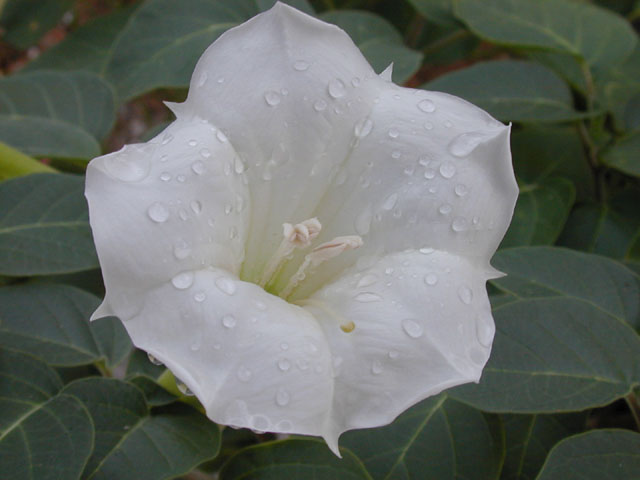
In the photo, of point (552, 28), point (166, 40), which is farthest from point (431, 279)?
point (552, 28)

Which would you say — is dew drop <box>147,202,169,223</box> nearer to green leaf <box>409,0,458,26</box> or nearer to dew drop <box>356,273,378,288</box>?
dew drop <box>356,273,378,288</box>

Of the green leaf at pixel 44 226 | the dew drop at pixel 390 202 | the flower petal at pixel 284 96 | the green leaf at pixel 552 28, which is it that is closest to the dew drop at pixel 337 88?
the flower petal at pixel 284 96

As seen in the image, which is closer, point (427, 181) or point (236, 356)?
point (236, 356)

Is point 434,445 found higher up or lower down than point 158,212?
lower down

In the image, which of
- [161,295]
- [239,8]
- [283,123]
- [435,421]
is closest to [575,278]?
[435,421]

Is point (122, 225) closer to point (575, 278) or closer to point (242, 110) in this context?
point (242, 110)

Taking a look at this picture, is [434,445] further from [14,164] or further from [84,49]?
[84,49]

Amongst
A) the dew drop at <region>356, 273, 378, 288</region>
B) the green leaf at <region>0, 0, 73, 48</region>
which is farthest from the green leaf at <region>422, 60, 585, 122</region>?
the green leaf at <region>0, 0, 73, 48</region>
